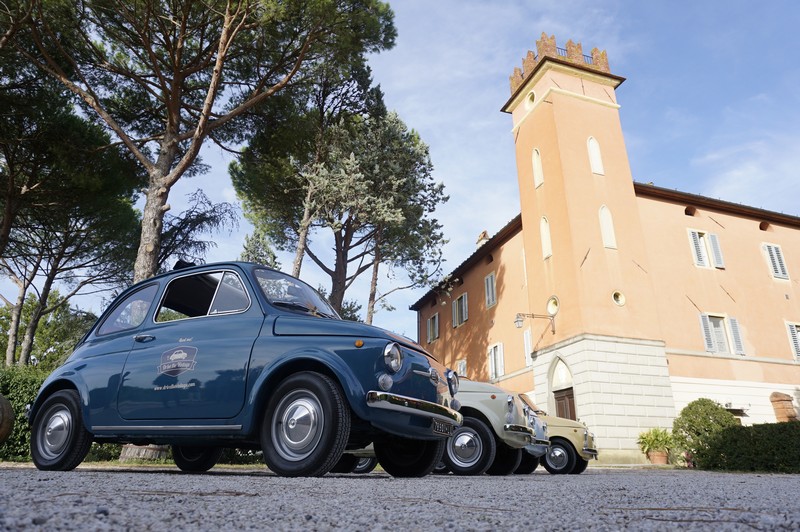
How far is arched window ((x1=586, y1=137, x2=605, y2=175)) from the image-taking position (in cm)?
2052

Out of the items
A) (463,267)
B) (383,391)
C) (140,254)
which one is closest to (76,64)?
(140,254)

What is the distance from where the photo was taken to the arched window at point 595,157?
20516mm

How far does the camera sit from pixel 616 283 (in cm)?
1883

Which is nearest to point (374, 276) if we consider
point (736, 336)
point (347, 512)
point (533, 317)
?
point (533, 317)

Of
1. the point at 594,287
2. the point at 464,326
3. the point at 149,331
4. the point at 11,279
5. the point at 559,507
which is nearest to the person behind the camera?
Result: the point at 559,507

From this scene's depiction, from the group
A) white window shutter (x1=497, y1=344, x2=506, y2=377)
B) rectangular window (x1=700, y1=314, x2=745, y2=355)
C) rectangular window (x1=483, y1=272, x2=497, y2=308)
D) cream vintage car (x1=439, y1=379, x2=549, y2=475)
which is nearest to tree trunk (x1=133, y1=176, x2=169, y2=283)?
cream vintage car (x1=439, y1=379, x2=549, y2=475)

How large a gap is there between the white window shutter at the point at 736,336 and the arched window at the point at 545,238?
26.3 ft

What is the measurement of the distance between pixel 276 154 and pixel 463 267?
13412 millimetres

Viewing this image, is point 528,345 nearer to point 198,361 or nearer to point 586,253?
point 586,253

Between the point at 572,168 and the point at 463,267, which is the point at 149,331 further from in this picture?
the point at 463,267

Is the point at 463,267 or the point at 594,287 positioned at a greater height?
the point at 463,267

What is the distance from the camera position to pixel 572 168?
20109 millimetres

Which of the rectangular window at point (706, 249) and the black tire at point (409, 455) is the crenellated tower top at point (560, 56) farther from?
the black tire at point (409, 455)

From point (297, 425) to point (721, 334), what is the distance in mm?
21775
